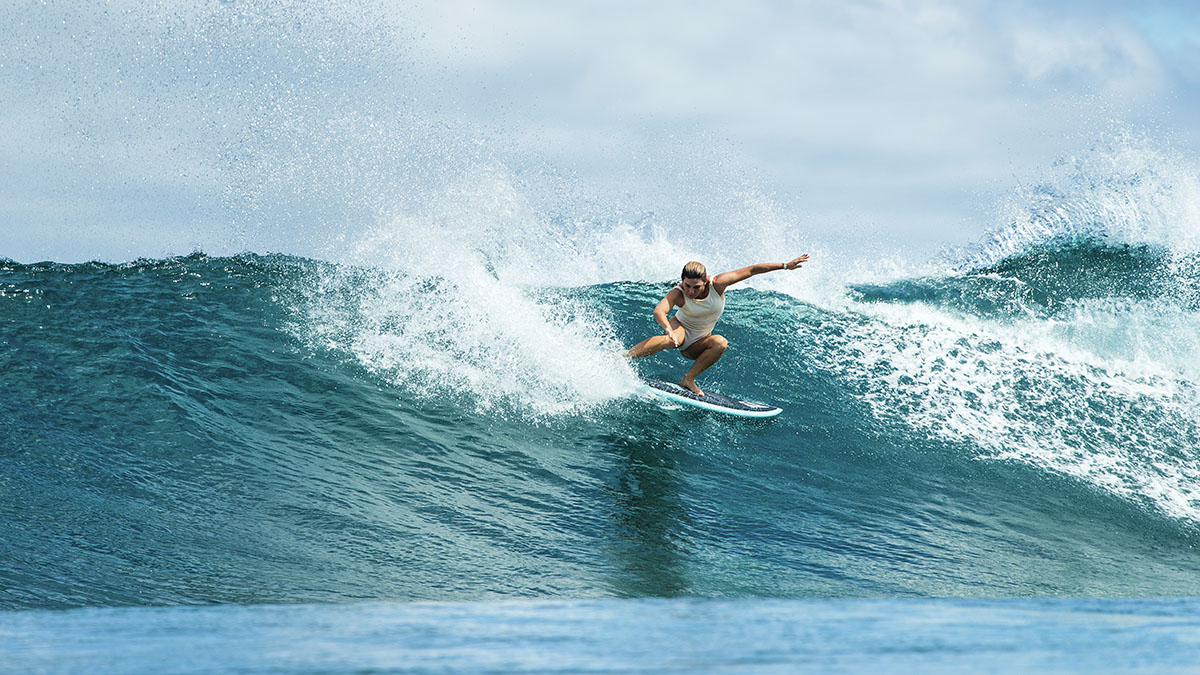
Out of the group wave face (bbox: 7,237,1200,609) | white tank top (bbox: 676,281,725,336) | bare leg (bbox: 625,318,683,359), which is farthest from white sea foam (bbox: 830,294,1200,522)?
bare leg (bbox: 625,318,683,359)

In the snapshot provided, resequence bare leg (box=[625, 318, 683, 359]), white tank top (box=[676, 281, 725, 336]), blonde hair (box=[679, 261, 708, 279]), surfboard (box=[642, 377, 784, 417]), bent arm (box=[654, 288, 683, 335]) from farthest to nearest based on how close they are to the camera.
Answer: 1. surfboard (box=[642, 377, 784, 417])
2. bare leg (box=[625, 318, 683, 359])
3. white tank top (box=[676, 281, 725, 336])
4. blonde hair (box=[679, 261, 708, 279])
5. bent arm (box=[654, 288, 683, 335])

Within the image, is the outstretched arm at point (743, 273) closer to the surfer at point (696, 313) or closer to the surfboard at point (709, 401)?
the surfer at point (696, 313)

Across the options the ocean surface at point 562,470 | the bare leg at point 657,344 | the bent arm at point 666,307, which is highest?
the bent arm at point 666,307

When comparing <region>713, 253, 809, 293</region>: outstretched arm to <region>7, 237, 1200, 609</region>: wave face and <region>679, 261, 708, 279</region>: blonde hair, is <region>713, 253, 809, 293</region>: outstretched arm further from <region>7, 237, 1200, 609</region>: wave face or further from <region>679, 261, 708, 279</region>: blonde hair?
<region>7, 237, 1200, 609</region>: wave face

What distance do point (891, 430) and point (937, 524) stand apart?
2.09 meters

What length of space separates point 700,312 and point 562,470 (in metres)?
2.27

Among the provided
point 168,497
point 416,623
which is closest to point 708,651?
point 416,623

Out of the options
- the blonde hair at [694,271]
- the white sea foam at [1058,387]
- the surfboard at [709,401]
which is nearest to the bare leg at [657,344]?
the surfboard at [709,401]

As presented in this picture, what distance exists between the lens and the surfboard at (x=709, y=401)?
30.5 feet

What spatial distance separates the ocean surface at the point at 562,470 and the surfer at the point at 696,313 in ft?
1.81

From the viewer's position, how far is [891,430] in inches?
372

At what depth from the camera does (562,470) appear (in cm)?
775

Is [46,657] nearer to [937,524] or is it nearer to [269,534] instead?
[269,534]

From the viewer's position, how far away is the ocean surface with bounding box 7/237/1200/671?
3.32 metres
